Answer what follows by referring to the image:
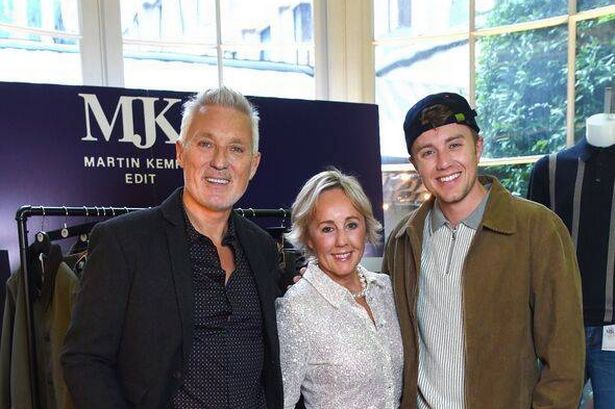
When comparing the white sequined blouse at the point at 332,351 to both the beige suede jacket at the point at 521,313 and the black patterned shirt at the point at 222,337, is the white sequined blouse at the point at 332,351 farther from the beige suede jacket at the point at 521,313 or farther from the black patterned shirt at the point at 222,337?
the beige suede jacket at the point at 521,313

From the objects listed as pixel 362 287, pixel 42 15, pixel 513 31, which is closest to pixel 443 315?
pixel 362 287

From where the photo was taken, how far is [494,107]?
294 cm

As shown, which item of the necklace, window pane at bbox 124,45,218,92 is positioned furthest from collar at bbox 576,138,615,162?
window pane at bbox 124,45,218,92

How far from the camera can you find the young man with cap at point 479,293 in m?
1.47

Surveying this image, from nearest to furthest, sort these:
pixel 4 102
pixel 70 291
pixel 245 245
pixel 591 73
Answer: pixel 245 245 → pixel 70 291 → pixel 4 102 → pixel 591 73

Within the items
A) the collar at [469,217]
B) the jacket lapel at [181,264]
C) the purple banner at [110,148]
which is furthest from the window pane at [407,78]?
the jacket lapel at [181,264]

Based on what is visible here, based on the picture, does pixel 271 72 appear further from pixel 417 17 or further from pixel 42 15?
pixel 42 15

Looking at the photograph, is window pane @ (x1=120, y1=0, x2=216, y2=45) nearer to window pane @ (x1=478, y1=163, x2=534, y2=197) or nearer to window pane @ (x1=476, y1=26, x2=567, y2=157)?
window pane @ (x1=476, y1=26, x2=567, y2=157)

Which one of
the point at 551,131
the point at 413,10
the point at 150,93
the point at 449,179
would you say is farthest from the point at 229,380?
the point at 413,10

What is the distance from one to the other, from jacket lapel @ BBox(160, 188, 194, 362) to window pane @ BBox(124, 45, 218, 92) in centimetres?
165

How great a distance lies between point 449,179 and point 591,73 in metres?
1.50

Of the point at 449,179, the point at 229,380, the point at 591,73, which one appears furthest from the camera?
the point at 591,73

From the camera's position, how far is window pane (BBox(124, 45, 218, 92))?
2.86 meters

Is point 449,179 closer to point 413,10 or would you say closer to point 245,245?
point 245,245
